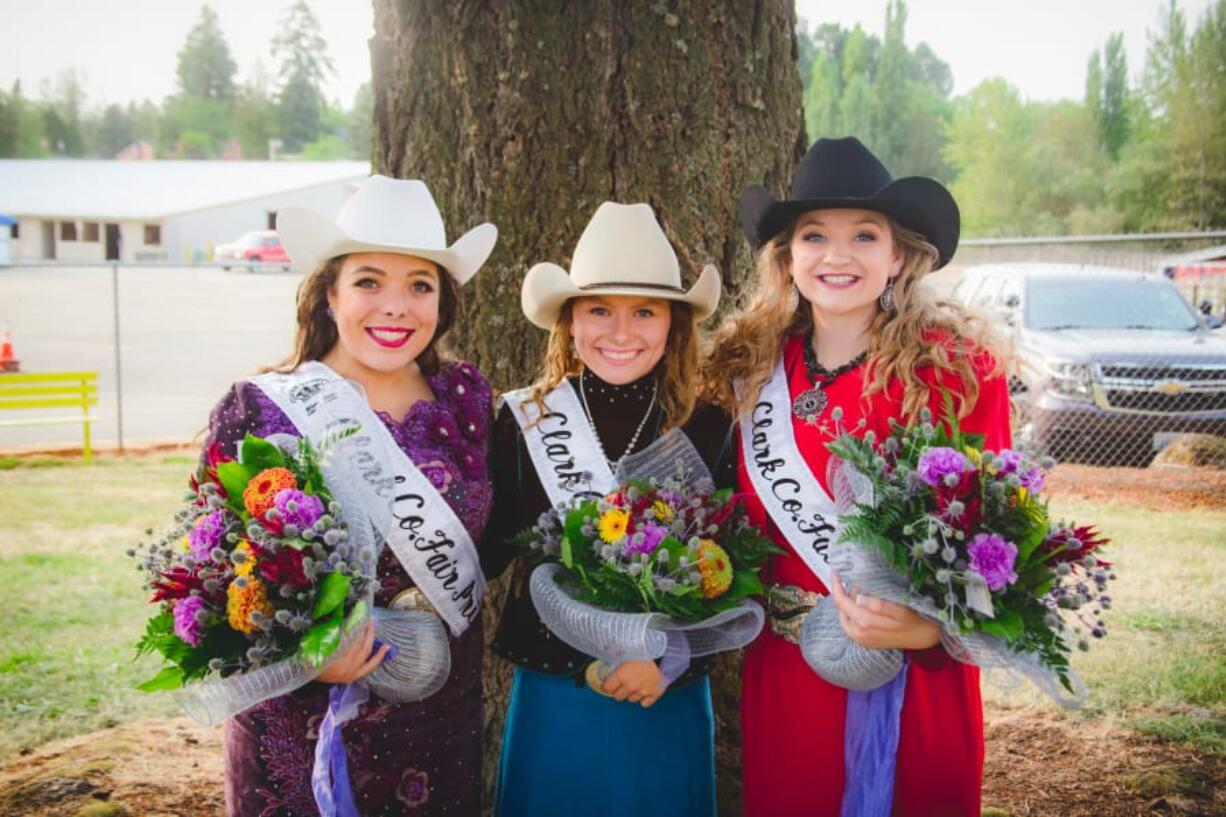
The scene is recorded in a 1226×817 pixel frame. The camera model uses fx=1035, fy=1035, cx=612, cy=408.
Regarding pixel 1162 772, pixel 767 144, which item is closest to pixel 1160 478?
pixel 1162 772

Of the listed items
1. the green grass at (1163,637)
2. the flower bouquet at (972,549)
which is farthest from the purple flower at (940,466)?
the green grass at (1163,637)

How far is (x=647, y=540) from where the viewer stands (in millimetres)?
2020

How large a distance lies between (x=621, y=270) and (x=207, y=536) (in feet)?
3.60

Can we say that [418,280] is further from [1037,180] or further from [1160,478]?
[1037,180]

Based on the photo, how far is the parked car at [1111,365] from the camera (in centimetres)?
858

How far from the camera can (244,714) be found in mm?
2207

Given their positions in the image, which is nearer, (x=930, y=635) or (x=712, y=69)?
(x=930, y=635)

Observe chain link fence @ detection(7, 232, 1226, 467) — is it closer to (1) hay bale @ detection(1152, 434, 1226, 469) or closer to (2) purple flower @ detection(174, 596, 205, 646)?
(1) hay bale @ detection(1152, 434, 1226, 469)

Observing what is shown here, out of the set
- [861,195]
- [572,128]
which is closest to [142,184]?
[572,128]

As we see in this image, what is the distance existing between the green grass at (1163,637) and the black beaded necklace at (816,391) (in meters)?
2.06

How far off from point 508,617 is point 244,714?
619 mm

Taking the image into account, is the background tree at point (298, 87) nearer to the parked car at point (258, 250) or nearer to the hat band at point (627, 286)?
the parked car at point (258, 250)

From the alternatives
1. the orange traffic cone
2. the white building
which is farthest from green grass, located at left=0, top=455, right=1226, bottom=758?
the white building

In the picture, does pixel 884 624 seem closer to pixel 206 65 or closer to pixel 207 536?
pixel 207 536
